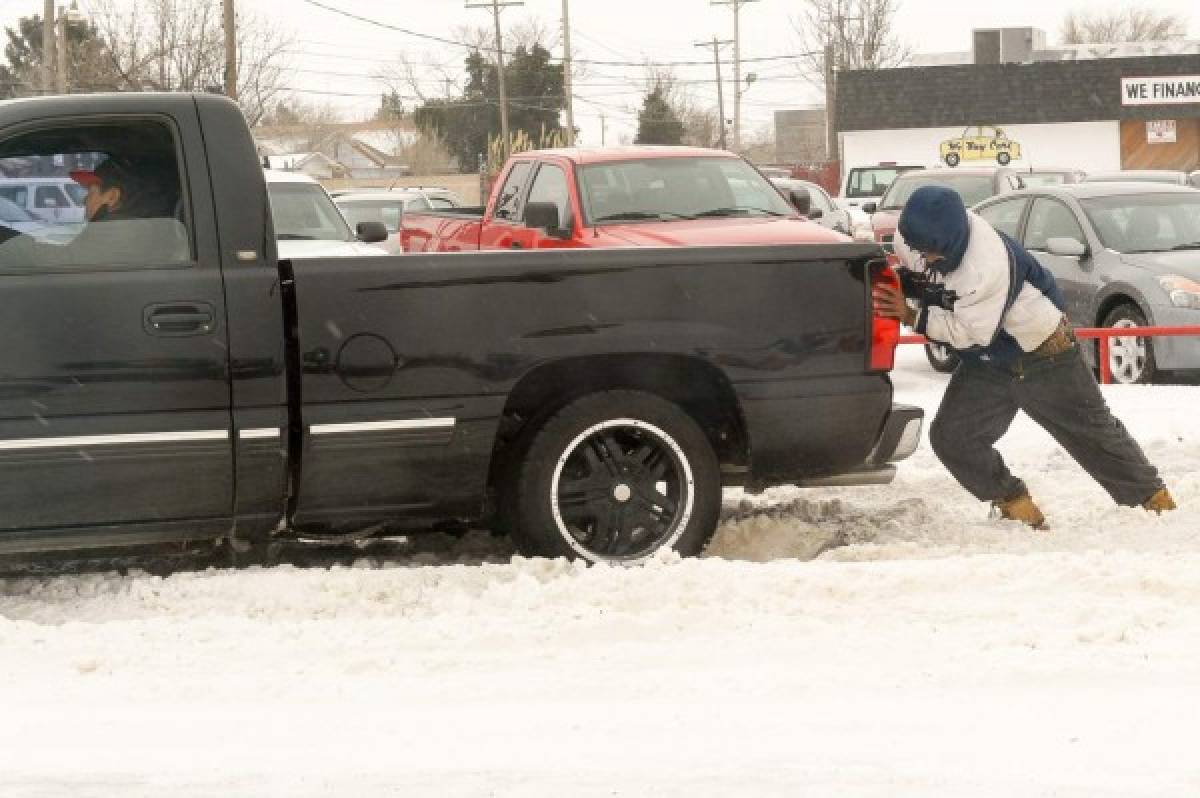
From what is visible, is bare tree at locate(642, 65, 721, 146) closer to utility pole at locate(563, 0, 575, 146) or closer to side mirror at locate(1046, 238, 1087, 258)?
utility pole at locate(563, 0, 575, 146)

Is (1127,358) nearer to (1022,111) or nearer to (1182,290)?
(1182,290)

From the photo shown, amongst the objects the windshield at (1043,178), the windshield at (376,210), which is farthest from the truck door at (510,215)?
the windshield at (376,210)

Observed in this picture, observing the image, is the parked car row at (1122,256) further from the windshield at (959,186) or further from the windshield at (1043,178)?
the windshield at (1043,178)

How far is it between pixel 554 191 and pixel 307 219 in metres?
3.11

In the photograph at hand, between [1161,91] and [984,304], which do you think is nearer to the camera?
[984,304]

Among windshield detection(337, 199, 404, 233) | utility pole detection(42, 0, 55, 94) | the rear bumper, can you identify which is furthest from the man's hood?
utility pole detection(42, 0, 55, 94)

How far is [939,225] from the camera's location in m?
7.18

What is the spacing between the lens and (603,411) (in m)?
6.49

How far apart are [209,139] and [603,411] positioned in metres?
1.66

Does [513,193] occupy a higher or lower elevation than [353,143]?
lower

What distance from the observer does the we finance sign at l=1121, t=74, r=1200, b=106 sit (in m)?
53.7

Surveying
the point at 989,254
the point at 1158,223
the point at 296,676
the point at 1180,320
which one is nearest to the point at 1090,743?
the point at 296,676

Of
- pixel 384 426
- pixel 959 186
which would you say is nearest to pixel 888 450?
pixel 384 426

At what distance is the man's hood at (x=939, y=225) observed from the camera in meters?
7.18
